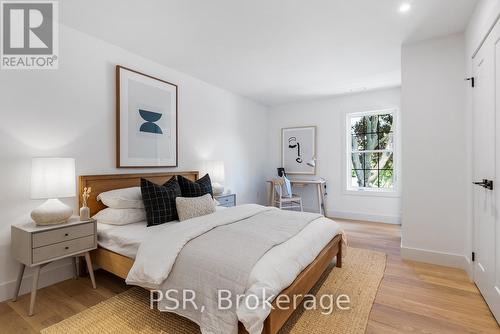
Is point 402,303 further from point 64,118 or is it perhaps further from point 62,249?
point 64,118

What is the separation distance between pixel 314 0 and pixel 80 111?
2447mm

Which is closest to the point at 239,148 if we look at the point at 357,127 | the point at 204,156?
the point at 204,156

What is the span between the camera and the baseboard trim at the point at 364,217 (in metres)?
4.47

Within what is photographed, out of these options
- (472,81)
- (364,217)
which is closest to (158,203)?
(472,81)

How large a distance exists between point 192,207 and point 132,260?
75 centimetres

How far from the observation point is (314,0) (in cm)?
204

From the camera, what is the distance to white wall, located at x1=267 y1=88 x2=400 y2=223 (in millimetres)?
4561

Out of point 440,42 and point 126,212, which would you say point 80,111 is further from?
point 440,42

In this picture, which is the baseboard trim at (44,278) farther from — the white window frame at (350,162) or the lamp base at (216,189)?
the white window frame at (350,162)

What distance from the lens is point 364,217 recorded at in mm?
4738

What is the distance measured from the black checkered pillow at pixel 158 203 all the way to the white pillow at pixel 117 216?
0.17 meters

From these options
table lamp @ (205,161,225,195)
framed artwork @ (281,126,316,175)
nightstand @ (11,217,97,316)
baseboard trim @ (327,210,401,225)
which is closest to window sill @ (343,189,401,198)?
baseboard trim @ (327,210,401,225)

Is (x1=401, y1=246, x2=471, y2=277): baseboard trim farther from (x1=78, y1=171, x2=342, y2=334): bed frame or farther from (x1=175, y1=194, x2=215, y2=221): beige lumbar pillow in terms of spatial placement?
(x1=175, y1=194, x2=215, y2=221): beige lumbar pillow

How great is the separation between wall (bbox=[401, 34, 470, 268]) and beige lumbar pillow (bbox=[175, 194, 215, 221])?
7.54ft
